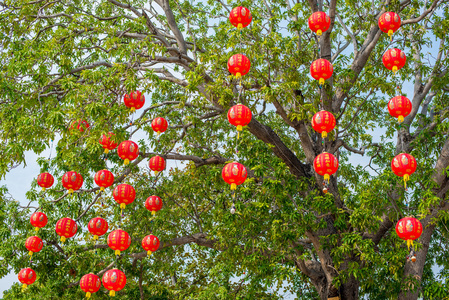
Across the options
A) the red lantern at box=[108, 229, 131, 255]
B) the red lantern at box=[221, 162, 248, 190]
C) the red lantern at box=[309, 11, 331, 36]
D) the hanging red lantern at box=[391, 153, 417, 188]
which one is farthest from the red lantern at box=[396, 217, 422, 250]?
the red lantern at box=[108, 229, 131, 255]

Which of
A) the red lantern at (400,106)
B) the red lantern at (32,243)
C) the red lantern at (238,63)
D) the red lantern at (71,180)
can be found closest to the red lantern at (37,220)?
the red lantern at (32,243)

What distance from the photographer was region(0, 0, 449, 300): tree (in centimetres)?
494

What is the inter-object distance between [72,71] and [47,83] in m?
0.59

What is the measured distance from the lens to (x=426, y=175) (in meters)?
5.32

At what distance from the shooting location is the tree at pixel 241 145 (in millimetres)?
4941

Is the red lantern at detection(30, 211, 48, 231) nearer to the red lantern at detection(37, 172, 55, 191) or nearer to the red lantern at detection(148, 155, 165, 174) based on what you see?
the red lantern at detection(37, 172, 55, 191)

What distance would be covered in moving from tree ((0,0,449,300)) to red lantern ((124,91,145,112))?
0.41ft

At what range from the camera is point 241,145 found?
584 centimetres

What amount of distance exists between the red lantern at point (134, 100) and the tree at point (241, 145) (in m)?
0.12

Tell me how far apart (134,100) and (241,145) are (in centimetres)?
180

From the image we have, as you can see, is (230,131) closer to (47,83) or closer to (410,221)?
(47,83)

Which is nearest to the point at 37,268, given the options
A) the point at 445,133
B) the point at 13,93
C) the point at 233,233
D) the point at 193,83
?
the point at 13,93

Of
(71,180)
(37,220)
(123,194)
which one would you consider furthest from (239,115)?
(37,220)

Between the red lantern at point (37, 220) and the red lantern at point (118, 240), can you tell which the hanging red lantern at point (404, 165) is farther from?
the red lantern at point (37, 220)
